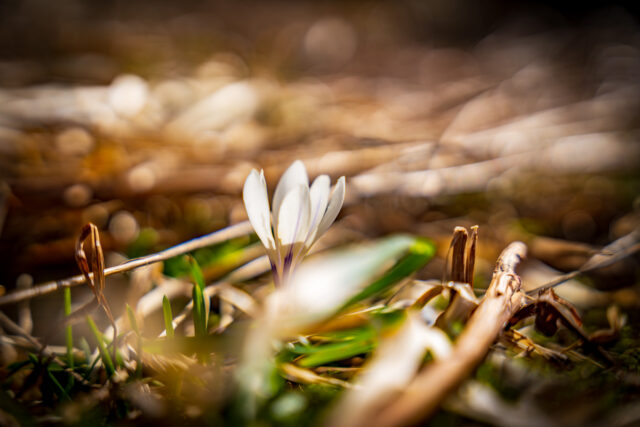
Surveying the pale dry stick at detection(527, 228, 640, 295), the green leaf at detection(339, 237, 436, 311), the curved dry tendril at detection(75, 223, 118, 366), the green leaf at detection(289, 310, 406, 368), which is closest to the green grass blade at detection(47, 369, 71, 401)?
the curved dry tendril at detection(75, 223, 118, 366)

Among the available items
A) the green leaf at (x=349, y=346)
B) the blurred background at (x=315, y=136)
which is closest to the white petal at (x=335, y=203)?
the green leaf at (x=349, y=346)

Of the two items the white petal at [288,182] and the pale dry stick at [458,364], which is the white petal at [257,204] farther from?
the pale dry stick at [458,364]

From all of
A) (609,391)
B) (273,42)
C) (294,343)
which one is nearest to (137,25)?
(273,42)

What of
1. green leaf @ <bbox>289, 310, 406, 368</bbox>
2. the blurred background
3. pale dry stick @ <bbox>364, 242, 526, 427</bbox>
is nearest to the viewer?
pale dry stick @ <bbox>364, 242, 526, 427</bbox>

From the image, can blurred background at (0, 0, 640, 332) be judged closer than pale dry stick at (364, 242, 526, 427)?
No

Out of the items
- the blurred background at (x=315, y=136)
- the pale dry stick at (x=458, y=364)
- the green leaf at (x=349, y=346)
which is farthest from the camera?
the blurred background at (x=315, y=136)

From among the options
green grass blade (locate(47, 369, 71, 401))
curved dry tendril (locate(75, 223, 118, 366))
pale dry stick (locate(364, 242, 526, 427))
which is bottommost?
green grass blade (locate(47, 369, 71, 401))

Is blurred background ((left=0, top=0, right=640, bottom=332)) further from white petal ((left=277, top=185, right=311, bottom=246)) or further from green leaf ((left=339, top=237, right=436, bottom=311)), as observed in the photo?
white petal ((left=277, top=185, right=311, bottom=246))
